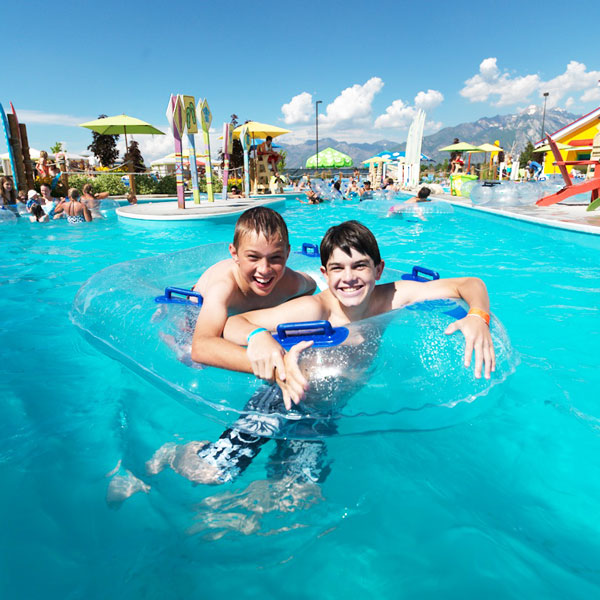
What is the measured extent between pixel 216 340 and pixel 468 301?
130 cm

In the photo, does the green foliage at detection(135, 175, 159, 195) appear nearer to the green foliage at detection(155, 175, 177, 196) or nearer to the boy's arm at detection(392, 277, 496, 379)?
the green foliage at detection(155, 175, 177, 196)

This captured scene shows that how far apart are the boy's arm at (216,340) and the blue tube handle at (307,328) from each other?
18cm

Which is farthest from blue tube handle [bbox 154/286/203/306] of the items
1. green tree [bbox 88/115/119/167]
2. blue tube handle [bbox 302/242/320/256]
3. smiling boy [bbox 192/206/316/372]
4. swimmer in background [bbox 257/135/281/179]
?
green tree [bbox 88/115/119/167]

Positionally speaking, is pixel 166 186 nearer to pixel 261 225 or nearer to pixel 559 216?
pixel 559 216

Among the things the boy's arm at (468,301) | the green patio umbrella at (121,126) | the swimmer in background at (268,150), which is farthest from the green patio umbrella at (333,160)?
the boy's arm at (468,301)

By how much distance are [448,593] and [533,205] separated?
1312cm

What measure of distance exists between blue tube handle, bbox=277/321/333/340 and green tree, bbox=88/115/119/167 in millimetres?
34810

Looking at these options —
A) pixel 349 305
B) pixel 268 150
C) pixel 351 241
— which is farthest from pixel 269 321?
pixel 268 150

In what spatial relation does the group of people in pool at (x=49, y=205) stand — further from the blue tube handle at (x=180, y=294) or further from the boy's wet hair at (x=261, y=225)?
the boy's wet hair at (x=261, y=225)

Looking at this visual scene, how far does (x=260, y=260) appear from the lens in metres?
2.15

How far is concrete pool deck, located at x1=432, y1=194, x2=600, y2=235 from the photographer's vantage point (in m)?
8.05

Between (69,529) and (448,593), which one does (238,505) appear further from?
(448,593)

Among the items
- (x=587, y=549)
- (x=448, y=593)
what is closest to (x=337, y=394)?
(x=448, y=593)

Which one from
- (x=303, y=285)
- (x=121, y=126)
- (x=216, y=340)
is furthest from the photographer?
(x=121, y=126)
